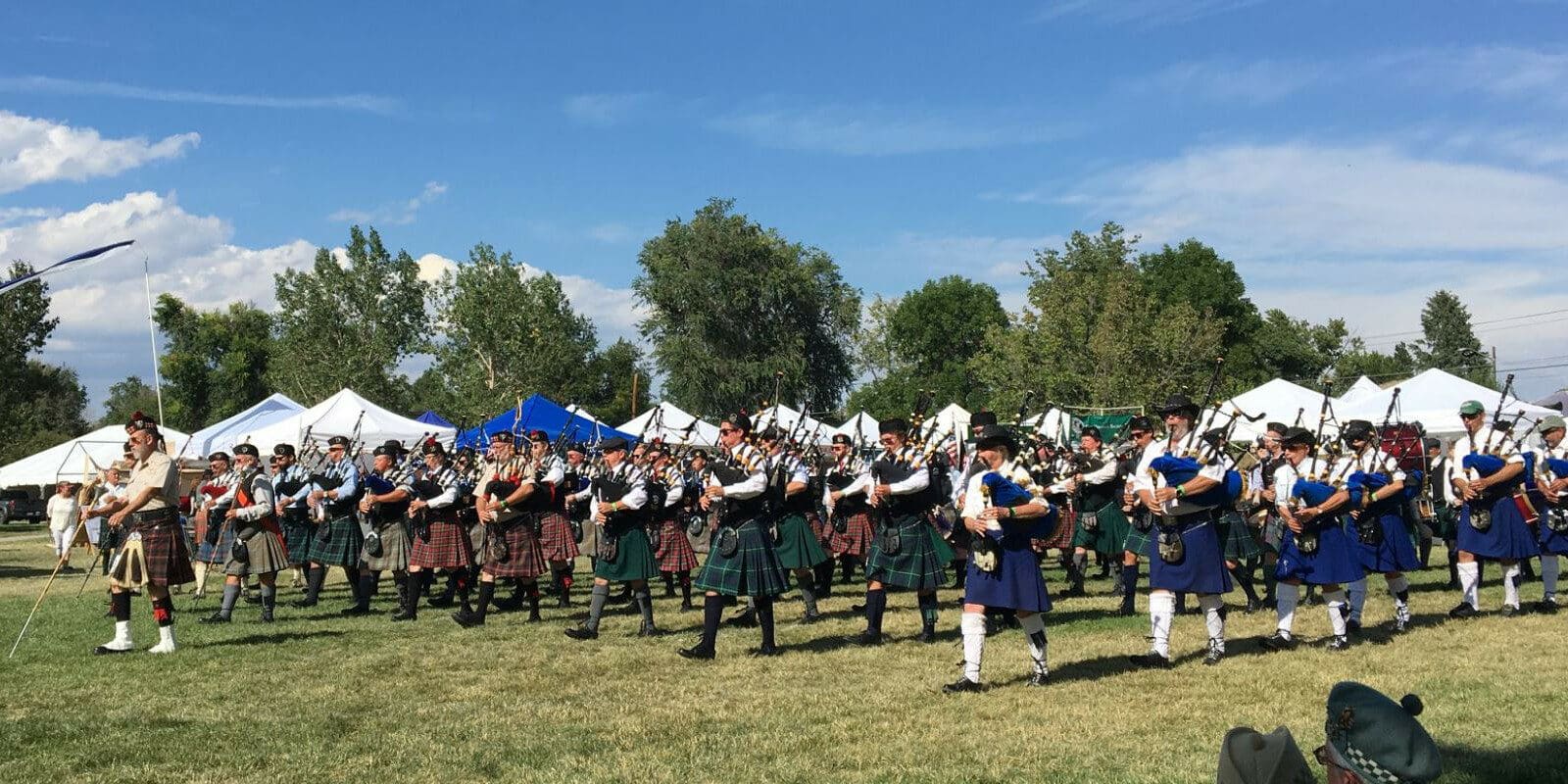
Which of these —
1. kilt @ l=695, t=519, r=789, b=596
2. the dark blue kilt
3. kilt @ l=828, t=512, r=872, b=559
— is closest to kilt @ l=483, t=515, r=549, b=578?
kilt @ l=695, t=519, r=789, b=596

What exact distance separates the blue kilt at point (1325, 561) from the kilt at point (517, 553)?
6234 millimetres

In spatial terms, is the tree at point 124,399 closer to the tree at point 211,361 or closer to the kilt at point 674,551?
the tree at point 211,361

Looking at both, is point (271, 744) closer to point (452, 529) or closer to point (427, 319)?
point (452, 529)

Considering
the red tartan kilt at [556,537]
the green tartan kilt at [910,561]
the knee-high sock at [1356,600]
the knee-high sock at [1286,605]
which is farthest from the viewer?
the red tartan kilt at [556,537]

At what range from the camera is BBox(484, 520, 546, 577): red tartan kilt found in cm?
1127

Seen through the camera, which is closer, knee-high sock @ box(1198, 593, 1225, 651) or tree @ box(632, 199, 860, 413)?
→ knee-high sock @ box(1198, 593, 1225, 651)

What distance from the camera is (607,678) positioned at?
8.42m

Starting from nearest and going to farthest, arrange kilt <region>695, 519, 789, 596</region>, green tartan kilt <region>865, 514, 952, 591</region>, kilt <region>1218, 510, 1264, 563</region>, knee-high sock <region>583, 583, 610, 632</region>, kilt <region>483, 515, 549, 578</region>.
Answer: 1. kilt <region>695, 519, 789, 596</region>
2. green tartan kilt <region>865, 514, 952, 591</region>
3. knee-high sock <region>583, 583, 610, 632</region>
4. kilt <region>1218, 510, 1264, 563</region>
5. kilt <region>483, 515, 549, 578</region>

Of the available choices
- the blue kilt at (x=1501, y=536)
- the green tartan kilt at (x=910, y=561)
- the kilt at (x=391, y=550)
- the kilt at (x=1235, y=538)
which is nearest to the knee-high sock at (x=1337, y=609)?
the kilt at (x=1235, y=538)

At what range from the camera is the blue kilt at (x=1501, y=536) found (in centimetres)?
1035

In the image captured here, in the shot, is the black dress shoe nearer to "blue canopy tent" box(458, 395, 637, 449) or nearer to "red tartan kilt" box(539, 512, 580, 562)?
"red tartan kilt" box(539, 512, 580, 562)

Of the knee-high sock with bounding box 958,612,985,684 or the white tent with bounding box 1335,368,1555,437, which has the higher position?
the white tent with bounding box 1335,368,1555,437

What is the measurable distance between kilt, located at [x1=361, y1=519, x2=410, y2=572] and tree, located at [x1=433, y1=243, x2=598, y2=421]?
108ft

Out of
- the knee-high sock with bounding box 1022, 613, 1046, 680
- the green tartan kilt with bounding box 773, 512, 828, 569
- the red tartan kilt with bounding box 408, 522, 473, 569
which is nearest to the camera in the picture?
the knee-high sock with bounding box 1022, 613, 1046, 680
